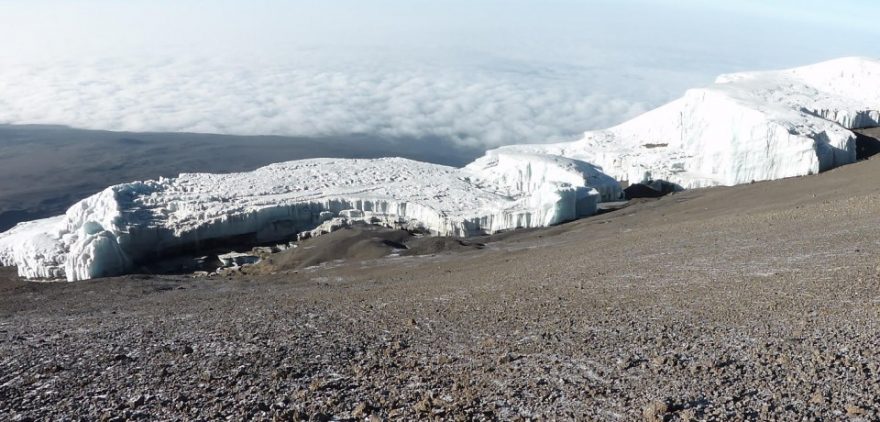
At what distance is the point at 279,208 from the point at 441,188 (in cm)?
1031

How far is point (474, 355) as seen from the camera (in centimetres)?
1258

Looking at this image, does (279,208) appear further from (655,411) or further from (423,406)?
(655,411)

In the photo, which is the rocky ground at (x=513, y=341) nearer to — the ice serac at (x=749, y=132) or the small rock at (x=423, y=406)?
the small rock at (x=423, y=406)

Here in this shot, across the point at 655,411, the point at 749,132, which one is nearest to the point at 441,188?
the point at 749,132

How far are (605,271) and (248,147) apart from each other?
10332 cm

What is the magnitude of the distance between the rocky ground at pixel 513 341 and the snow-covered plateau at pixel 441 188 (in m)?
13.7

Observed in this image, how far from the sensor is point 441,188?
4338cm

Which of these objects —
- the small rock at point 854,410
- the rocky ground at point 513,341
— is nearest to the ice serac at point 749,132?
the rocky ground at point 513,341

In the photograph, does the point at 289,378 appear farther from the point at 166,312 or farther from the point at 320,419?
the point at 166,312

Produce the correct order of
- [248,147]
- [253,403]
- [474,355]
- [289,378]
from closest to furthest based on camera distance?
[253,403], [289,378], [474,355], [248,147]

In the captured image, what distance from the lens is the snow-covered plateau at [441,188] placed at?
3716 centimetres

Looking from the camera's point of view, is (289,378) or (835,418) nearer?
(835,418)

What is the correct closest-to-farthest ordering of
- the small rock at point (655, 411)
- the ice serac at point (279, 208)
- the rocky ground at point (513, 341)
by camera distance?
1. the small rock at point (655, 411)
2. the rocky ground at point (513, 341)
3. the ice serac at point (279, 208)

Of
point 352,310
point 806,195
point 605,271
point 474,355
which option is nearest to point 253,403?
point 474,355
